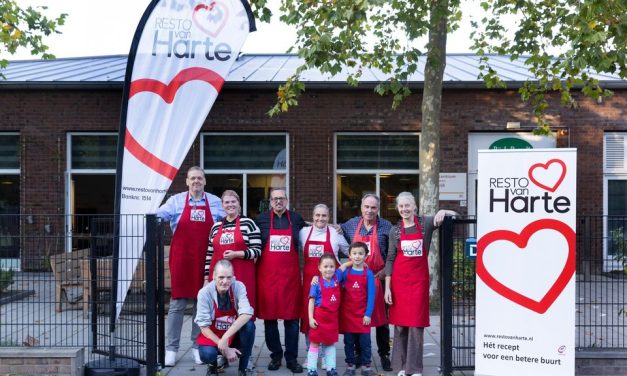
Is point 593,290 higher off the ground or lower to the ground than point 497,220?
lower

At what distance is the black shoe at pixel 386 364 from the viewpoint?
694cm

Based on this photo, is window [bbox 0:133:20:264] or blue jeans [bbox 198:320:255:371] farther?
window [bbox 0:133:20:264]

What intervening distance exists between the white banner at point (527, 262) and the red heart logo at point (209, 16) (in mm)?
3129

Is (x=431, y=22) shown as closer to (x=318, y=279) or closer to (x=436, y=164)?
(x=436, y=164)

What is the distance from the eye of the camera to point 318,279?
21.4 ft

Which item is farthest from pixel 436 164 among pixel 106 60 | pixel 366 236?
pixel 106 60

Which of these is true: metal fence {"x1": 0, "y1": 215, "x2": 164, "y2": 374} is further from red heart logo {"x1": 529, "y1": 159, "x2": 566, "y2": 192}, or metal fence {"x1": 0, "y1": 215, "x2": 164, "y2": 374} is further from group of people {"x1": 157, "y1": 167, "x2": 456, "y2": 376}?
red heart logo {"x1": 529, "y1": 159, "x2": 566, "y2": 192}

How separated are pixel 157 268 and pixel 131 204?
0.71 m

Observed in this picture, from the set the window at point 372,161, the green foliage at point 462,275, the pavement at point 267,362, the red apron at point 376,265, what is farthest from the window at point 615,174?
the red apron at point 376,265

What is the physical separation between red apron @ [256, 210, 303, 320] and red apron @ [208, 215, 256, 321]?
0.12m

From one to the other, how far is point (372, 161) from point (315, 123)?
5.11ft

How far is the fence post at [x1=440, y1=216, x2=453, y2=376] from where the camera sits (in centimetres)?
641

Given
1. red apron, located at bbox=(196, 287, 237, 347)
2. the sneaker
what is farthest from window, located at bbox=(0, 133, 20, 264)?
the sneaker

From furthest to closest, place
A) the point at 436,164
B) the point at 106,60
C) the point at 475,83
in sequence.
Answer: the point at 106,60, the point at 475,83, the point at 436,164
